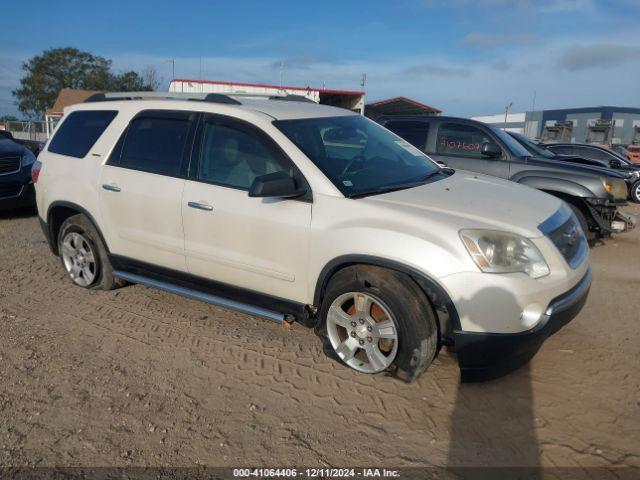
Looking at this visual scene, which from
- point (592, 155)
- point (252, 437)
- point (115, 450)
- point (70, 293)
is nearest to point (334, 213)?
point (252, 437)

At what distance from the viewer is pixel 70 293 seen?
5426 mm

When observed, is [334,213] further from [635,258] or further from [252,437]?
[635,258]

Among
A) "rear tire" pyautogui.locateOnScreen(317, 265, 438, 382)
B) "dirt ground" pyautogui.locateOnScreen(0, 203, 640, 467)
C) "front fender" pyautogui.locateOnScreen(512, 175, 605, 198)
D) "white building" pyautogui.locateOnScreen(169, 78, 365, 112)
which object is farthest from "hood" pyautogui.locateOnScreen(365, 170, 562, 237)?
"white building" pyautogui.locateOnScreen(169, 78, 365, 112)

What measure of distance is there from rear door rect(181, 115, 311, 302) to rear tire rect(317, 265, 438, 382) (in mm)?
313

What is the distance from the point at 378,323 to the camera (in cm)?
360

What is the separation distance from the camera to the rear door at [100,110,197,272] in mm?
4418

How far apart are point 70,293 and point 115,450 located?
288 centimetres

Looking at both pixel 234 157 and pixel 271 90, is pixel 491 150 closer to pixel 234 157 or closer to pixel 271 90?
pixel 234 157

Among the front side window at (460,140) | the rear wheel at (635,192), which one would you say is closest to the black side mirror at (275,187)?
the front side window at (460,140)

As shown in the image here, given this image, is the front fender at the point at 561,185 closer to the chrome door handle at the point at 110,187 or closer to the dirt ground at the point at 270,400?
the dirt ground at the point at 270,400

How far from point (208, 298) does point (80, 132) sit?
2306 mm

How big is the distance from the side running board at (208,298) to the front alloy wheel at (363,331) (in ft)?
1.53

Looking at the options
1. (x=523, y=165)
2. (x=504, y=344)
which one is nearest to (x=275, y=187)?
(x=504, y=344)

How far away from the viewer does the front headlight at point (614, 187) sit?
22.8 feet
